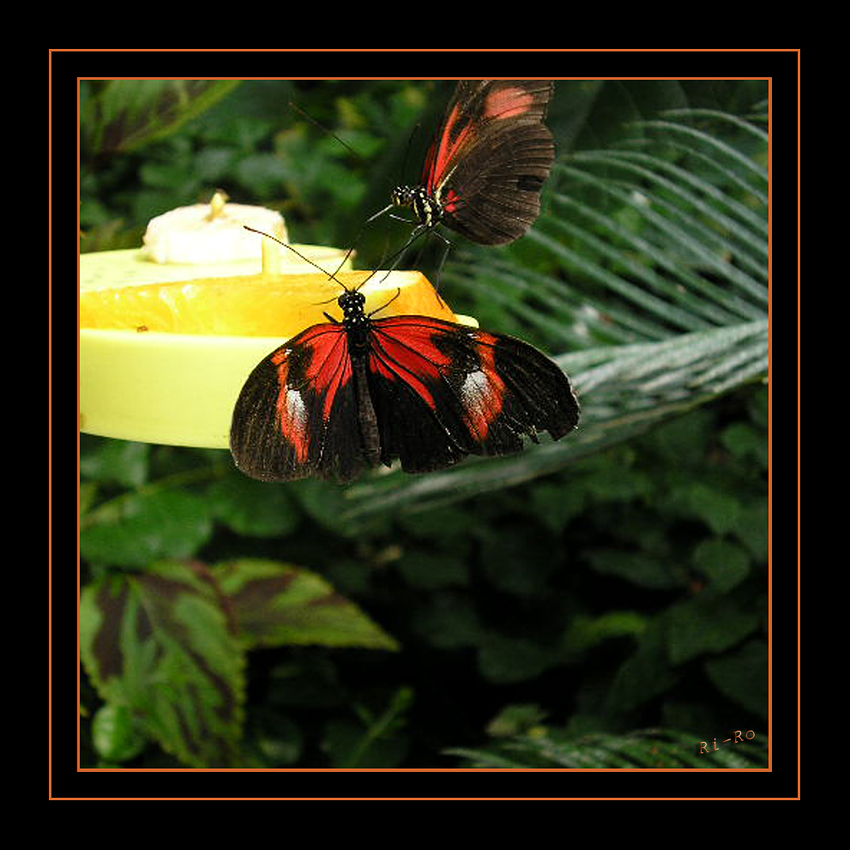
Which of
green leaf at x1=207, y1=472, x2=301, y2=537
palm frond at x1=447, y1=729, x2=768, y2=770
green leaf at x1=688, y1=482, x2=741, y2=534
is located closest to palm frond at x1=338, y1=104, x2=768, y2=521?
palm frond at x1=447, y1=729, x2=768, y2=770

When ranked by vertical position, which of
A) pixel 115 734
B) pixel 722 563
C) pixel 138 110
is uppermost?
pixel 138 110

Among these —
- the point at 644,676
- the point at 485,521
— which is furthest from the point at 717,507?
the point at 485,521

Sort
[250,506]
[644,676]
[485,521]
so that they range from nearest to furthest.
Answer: [644,676] → [250,506] → [485,521]

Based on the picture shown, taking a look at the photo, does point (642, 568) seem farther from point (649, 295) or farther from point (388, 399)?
point (388, 399)

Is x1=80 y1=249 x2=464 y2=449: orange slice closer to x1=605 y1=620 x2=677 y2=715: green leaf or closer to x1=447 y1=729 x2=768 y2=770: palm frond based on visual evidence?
x1=447 y1=729 x2=768 y2=770: palm frond

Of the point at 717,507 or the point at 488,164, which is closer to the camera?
the point at 488,164

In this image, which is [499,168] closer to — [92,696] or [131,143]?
[131,143]
